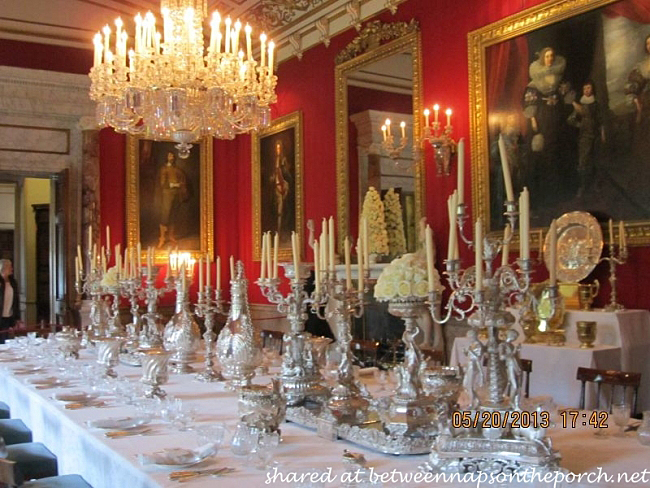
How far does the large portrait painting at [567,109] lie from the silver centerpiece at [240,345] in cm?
291

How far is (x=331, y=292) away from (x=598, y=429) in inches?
43.3

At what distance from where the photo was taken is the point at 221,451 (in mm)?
2330

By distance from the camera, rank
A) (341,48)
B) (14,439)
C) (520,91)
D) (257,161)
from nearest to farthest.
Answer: (14,439) < (520,91) < (341,48) < (257,161)

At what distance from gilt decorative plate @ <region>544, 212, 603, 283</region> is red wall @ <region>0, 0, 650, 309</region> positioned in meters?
0.17

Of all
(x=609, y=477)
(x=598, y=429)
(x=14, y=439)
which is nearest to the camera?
(x=609, y=477)

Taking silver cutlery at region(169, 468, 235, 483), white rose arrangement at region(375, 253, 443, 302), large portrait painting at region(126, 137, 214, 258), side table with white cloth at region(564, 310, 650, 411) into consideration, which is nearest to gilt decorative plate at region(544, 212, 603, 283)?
side table with white cloth at region(564, 310, 650, 411)

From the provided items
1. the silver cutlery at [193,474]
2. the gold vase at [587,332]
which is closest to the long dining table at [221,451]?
the silver cutlery at [193,474]

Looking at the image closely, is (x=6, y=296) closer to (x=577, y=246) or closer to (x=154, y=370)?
(x=154, y=370)

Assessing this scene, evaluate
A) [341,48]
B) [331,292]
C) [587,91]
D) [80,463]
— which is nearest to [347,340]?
[331,292]

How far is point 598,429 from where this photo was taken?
250cm

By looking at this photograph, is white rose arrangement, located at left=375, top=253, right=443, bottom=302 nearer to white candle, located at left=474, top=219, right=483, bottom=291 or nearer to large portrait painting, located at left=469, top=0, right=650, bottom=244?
white candle, located at left=474, top=219, right=483, bottom=291

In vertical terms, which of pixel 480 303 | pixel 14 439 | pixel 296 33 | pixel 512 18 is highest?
pixel 296 33

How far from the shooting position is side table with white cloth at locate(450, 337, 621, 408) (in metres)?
4.51

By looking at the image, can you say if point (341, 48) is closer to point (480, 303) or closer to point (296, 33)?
point (296, 33)
